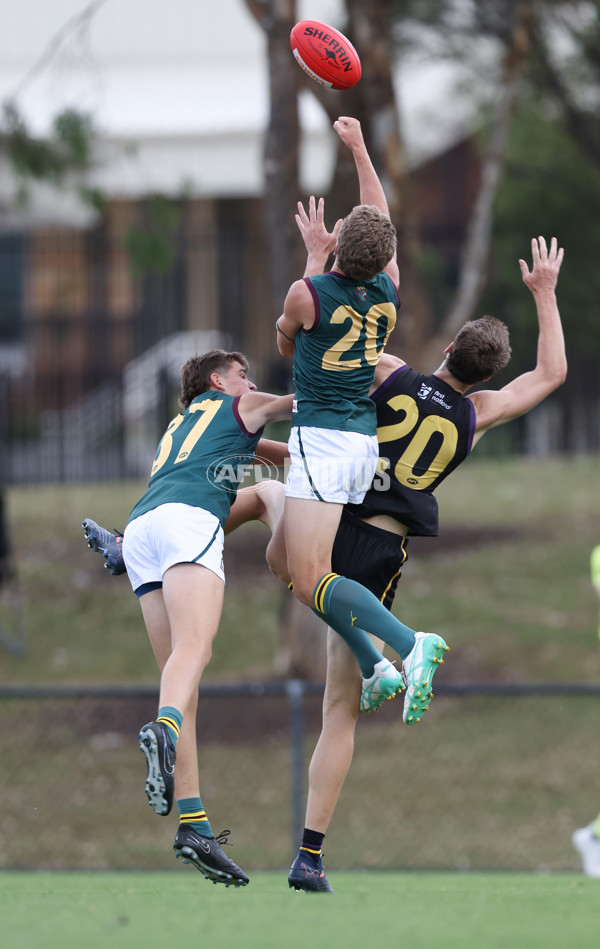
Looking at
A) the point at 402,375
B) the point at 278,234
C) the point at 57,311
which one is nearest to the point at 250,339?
the point at 57,311

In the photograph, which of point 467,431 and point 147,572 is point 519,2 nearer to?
point 467,431

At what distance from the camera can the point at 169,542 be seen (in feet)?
19.3

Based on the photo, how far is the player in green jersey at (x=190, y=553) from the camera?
565 centimetres

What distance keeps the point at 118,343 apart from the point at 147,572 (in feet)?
68.4

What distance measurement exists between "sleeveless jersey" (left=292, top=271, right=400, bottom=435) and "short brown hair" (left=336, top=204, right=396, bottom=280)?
89 millimetres

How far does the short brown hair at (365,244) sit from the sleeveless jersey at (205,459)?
0.86m

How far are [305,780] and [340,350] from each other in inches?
271

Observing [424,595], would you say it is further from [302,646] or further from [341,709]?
[341,709]

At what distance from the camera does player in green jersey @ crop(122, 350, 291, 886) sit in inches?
223

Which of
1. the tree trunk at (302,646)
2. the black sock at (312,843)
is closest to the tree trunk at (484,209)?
the tree trunk at (302,646)

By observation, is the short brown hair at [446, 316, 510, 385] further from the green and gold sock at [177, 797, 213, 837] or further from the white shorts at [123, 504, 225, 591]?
the green and gold sock at [177, 797, 213, 837]

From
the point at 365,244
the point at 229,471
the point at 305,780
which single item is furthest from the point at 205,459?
the point at 305,780

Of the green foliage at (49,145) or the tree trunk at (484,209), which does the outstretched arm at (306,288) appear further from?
the green foliage at (49,145)

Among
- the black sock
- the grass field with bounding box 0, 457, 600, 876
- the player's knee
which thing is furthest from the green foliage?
the black sock
